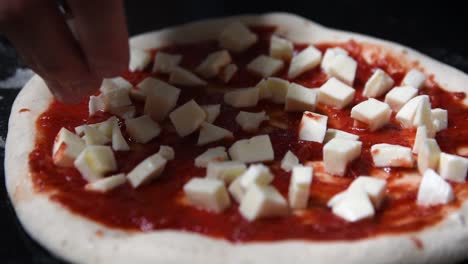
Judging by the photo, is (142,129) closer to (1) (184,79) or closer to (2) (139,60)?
(1) (184,79)

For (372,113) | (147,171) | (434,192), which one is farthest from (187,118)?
(434,192)

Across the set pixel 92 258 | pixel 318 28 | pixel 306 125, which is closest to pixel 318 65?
pixel 318 28

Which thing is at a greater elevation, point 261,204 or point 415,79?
point 261,204

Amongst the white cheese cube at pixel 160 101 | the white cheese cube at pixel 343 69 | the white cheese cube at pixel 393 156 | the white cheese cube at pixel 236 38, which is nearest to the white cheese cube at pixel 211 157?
the white cheese cube at pixel 160 101

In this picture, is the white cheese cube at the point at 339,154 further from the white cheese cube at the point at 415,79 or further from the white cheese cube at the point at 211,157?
the white cheese cube at the point at 415,79

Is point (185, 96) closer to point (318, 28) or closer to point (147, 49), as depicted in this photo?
point (147, 49)

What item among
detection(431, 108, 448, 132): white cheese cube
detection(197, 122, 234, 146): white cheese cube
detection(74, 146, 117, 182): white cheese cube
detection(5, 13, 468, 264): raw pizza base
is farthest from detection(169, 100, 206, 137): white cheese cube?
detection(431, 108, 448, 132): white cheese cube

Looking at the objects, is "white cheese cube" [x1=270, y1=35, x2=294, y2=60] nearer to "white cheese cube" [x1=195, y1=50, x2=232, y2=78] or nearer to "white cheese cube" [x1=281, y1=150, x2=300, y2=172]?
"white cheese cube" [x1=195, y1=50, x2=232, y2=78]

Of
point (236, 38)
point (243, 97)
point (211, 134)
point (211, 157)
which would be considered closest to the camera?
point (211, 157)
